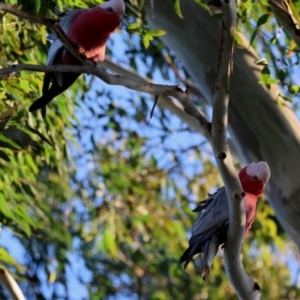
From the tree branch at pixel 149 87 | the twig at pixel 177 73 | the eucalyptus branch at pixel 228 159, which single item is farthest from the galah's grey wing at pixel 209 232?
the twig at pixel 177 73

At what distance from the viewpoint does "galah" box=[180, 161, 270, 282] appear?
1.63 meters

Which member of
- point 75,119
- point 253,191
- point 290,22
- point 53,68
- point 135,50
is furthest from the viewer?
point 135,50

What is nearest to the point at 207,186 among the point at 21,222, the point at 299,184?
the point at 21,222

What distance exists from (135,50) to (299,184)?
1700 mm

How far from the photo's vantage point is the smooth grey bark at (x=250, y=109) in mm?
2039

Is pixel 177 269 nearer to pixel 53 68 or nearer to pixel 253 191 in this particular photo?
pixel 253 191

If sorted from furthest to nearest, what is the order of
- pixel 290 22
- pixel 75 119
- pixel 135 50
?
pixel 135 50
pixel 75 119
pixel 290 22

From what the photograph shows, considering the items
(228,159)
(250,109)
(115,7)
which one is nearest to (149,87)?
(228,159)

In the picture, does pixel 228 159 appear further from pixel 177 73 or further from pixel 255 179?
pixel 177 73

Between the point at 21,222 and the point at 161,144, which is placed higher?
the point at 161,144

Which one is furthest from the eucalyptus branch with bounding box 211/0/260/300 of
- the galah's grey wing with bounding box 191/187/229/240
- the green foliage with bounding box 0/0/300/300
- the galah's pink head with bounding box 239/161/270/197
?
the green foliage with bounding box 0/0/300/300

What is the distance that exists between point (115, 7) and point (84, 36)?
0.40ft

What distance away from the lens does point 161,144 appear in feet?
13.8

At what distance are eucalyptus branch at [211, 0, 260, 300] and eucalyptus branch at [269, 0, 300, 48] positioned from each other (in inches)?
21.1
